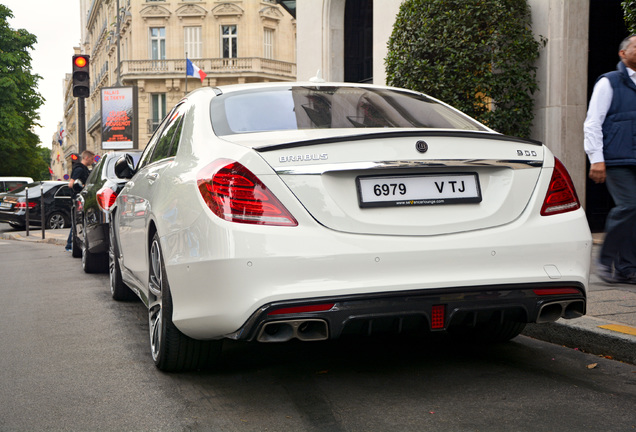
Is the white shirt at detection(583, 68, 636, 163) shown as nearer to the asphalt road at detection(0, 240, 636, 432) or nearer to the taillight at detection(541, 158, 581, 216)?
the asphalt road at detection(0, 240, 636, 432)

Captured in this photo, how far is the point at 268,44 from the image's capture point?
49625mm

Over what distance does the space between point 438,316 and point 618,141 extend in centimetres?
298

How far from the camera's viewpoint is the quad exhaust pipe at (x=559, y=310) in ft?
12.1

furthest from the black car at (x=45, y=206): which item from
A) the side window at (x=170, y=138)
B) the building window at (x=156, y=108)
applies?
the building window at (x=156, y=108)

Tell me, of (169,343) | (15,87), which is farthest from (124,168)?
(15,87)

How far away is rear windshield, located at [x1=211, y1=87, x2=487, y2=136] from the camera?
400 cm

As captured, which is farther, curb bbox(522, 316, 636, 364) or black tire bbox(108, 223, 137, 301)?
black tire bbox(108, 223, 137, 301)

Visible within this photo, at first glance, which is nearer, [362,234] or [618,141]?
[362,234]

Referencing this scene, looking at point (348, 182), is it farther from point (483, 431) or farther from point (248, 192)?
point (483, 431)

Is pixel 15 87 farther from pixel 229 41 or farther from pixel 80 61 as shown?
pixel 80 61

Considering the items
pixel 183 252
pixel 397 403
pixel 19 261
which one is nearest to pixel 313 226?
pixel 183 252

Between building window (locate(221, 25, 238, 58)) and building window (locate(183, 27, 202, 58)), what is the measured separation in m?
1.48

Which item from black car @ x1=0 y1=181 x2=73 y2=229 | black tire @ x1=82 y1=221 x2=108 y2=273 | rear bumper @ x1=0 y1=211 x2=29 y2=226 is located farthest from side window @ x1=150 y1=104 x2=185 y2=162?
rear bumper @ x1=0 y1=211 x2=29 y2=226

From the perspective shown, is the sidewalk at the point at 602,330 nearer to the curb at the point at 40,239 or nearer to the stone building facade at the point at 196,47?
the curb at the point at 40,239
